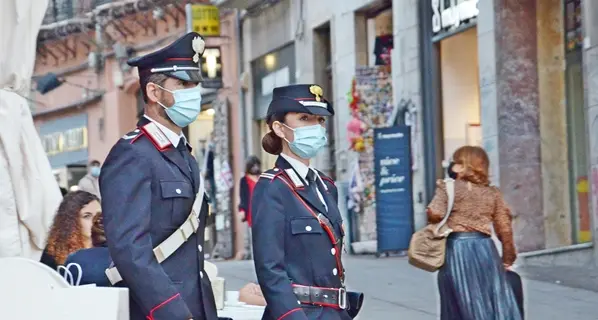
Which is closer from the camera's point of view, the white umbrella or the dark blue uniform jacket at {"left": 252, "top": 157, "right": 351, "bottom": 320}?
the dark blue uniform jacket at {"left": 252, "top": 157, "right": 351, "bottom": 320}

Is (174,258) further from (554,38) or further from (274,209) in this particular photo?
(554,38)

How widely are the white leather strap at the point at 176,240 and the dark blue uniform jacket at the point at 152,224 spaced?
0.06 feet

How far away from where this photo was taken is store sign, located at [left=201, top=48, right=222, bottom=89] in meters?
29.9

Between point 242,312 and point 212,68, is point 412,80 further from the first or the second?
point 242,312

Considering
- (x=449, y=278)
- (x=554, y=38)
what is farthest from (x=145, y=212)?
(x=554, y=38)

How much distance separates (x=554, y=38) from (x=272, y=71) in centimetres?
1109

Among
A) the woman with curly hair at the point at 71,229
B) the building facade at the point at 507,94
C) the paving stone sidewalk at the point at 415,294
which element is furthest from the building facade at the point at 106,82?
the woman with curly hair at the point at 71,229

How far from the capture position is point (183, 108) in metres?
5.61

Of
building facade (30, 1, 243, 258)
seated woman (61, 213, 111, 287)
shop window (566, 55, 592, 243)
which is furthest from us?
building facade (30, 1, 243, 258)

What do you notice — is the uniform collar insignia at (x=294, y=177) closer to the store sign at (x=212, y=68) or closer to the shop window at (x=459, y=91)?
the shop window at (x=459, y=91)

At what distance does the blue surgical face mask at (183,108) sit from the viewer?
18.4 feet

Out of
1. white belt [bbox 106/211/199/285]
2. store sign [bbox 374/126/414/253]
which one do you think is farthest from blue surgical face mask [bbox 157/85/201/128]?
store sign [bbox 374/126/414/253]

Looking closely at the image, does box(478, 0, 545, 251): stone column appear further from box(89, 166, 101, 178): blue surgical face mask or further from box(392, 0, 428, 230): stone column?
box(89, 166, 101, 178): blue surgical face mask

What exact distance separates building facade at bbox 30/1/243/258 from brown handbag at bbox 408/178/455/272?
1894 cm
